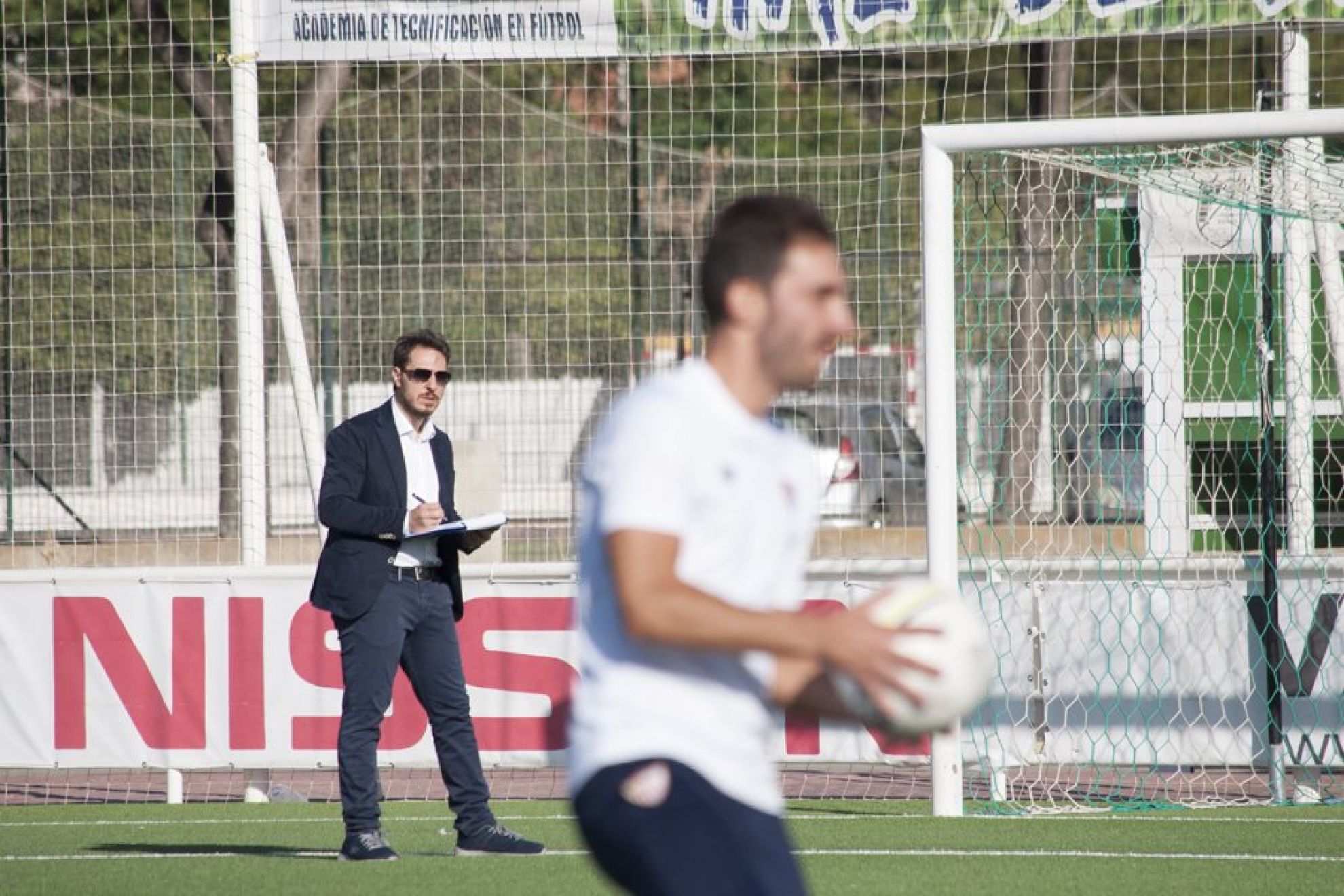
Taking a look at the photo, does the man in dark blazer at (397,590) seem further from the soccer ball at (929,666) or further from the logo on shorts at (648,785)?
the logo on shorts at (648,785)

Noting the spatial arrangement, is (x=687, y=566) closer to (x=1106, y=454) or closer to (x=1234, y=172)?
(x=1234, y=172)

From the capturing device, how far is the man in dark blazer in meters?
7.28

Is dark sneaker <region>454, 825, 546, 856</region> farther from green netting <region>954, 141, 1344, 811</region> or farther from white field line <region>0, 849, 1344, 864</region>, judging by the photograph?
green netting <region>954, 141, 1344, 811</region>

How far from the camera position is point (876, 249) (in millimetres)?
11875

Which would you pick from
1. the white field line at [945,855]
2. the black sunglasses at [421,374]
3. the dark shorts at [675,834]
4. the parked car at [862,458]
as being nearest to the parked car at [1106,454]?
the parked car at [862,458]

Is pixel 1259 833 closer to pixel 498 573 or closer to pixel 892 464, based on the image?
pixel 498 573

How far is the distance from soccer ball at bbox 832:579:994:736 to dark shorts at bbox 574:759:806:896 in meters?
0.26

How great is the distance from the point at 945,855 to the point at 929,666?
4928 millimetres

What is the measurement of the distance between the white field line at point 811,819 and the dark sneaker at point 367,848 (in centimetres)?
135

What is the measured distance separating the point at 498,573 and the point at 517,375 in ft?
10.6

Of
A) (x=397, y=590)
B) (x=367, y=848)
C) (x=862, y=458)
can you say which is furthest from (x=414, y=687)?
(x=862, y=458)

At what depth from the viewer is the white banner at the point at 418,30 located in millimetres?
10086

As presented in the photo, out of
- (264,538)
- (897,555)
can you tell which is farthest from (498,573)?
(897,555)

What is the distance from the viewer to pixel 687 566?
2842 mm
